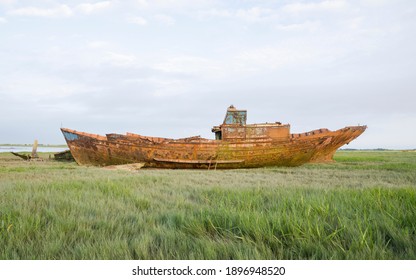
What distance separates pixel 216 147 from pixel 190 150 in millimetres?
1331

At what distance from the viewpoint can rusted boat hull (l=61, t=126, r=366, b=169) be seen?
488 inches

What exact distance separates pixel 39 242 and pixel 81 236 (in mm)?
275

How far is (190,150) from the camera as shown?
1248cm

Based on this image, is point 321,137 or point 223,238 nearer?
point 223,238

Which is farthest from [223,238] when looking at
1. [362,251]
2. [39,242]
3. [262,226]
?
[39,242]

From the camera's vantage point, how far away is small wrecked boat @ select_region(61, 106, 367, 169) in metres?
12.4

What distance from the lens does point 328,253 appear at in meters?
1.54

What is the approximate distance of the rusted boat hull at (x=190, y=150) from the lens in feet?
40.6

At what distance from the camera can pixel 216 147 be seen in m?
12.6

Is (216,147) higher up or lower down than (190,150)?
higher up

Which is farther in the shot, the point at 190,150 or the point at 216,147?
the point at 216,147
